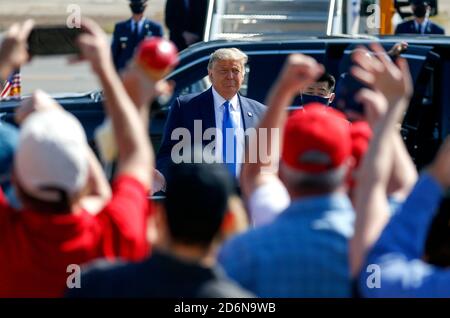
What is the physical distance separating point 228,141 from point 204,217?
13.7 feet

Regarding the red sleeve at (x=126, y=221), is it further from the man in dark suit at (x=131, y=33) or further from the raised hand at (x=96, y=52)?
the man in dark suit at (x=131, y=33)

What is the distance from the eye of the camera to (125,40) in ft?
46.3

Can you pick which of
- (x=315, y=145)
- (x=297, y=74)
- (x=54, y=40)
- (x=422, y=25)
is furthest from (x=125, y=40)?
(x=315, y=145)

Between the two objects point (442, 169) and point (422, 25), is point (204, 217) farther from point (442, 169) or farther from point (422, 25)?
point (422, 25)

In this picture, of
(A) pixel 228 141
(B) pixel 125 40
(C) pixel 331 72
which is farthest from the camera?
(B) pixel 125 40

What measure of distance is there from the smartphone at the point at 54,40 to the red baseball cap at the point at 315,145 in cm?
823

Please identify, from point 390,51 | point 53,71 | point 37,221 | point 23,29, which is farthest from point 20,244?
point 53,71

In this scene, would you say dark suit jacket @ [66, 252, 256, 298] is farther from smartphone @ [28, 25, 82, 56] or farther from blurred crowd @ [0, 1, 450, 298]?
smartphone @ [28, 25, 82, 56]

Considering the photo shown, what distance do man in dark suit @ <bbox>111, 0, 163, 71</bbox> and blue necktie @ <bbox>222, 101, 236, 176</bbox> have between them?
6.61 metres

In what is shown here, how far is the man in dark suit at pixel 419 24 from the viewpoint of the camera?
1412 cm

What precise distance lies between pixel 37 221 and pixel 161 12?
65.5 feet

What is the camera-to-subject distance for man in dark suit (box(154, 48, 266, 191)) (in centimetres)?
728

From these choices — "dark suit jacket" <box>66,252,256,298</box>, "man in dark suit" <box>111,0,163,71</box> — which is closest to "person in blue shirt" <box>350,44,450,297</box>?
"dark suit jacket" <box>66,252,256,298</box>

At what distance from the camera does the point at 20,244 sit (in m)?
3.34
